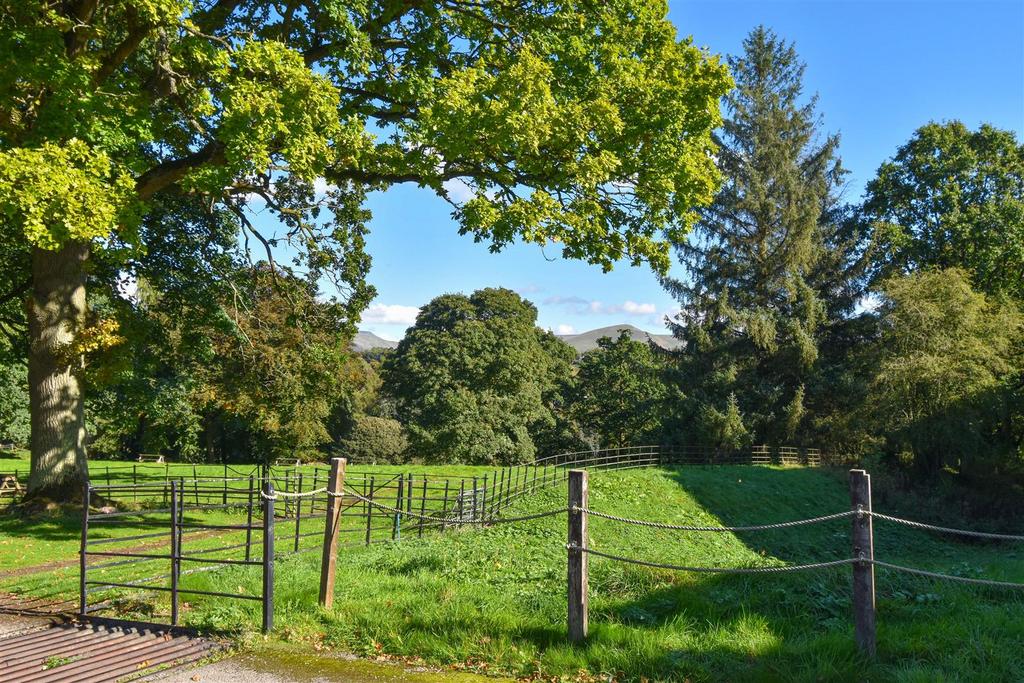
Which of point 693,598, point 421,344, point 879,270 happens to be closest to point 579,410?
point 421,344

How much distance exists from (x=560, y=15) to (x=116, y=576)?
13191 millimetres

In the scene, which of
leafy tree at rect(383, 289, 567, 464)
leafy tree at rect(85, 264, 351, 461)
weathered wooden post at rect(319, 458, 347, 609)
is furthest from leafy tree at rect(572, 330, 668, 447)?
weathered wooden post at rect(319, 458, 347, 609)

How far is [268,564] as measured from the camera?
765 cm

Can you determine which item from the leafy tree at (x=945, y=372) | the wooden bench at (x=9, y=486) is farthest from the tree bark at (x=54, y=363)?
the leafy tree at (x=945, y=372)

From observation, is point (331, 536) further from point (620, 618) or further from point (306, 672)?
point (620, 618)

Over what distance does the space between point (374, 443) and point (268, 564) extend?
42379 millimetres

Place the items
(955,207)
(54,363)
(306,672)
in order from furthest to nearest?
(955,207) → (54,363) → (306,672)

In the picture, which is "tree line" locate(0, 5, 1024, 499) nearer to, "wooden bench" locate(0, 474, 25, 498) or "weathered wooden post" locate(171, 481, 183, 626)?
"wooden bench" locate(0, 474, 25, 498)

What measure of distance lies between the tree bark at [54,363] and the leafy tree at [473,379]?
29.5 m

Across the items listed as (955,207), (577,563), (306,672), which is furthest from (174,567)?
→ (955,207)

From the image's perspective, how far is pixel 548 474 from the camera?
2834cm

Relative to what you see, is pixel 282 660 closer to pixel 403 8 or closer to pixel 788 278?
pixel 403 8

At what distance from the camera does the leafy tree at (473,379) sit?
46625mm

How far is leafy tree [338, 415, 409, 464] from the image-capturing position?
49.1 metres
